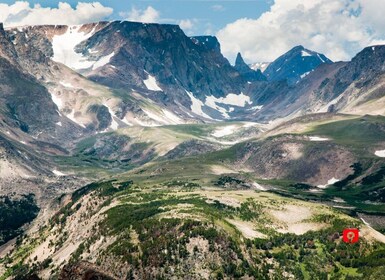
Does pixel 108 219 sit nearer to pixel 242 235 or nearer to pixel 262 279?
pixel 242 235

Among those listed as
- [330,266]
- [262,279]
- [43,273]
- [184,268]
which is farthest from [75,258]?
[330,266]

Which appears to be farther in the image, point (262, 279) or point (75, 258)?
point (75, 258)

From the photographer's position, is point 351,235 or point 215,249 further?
point 351,235

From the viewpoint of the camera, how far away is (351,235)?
14925 centimetres

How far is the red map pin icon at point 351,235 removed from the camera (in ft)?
485

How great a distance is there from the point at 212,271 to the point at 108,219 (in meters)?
70.2

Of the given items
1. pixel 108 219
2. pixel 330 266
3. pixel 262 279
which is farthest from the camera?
pixel 108 219

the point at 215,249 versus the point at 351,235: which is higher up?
the point at 215,249

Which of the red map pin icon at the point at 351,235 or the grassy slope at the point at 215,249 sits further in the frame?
the red map pin icon at the point at 351,235

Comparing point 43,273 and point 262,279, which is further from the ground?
point 262,279

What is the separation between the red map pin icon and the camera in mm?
147750

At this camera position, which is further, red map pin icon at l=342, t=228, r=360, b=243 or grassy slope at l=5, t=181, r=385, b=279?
red map pin icon at l=342, t=228, r=360, b=243

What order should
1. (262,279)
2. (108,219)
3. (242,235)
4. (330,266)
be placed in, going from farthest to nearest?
(108,219)
(242,235)
(330,266)
(262,279)

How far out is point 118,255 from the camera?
137500 mm
